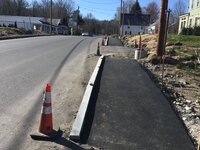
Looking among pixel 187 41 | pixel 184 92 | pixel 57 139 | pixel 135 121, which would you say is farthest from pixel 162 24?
pixel 57 139

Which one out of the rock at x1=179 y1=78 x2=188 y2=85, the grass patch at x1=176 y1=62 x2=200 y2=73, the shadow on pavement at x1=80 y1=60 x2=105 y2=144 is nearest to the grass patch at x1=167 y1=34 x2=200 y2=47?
the grass patch at x1=176 y1=62 x2=200 y2=73

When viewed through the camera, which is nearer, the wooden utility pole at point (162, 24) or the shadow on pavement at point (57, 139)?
the shadow on pavement at point (57, 139)

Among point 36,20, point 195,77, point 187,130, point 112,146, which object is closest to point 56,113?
point 112,146

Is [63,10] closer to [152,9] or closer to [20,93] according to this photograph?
[152,9]

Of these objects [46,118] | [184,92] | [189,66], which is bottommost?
[184,92]

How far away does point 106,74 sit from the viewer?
1187 cm

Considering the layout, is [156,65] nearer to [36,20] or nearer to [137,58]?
[137,58]

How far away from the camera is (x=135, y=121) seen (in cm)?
654

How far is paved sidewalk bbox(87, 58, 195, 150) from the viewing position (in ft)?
18.1

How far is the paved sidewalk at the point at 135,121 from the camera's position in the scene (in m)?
5.51

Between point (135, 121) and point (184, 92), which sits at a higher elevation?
point (135, 121)

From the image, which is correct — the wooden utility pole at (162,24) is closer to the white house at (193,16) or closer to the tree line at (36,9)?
the white house at (193,16)

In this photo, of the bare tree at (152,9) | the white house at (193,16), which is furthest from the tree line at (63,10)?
the white house at (193,16)

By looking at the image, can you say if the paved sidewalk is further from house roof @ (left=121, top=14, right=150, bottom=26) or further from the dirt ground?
house roof @ (left=121, top=14, right=150, bottom=26)
